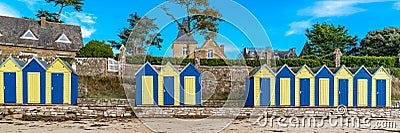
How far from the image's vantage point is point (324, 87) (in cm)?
1255

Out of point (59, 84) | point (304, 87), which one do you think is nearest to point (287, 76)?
point (304, 87)

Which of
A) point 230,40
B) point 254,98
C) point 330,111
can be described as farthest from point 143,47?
point 330,111

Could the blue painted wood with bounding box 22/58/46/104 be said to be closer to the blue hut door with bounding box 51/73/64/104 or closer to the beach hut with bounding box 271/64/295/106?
the blue hut door with bounding box 51/73/64/104

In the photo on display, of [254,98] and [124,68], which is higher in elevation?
[124,68]

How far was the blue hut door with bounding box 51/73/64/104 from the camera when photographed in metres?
11.8

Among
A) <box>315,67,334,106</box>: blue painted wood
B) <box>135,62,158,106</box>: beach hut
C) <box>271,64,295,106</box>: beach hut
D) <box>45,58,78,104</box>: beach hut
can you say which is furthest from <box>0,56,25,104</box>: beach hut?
<box>315,67,334,106</box>: blue painted wood

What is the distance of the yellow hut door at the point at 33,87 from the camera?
11.7m

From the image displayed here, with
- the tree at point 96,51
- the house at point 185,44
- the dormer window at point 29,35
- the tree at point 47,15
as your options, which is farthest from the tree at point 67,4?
the house at point 185,44

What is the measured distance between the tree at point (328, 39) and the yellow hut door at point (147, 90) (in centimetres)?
1721

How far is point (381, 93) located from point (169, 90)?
7.02 m

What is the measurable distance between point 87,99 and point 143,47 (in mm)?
2882

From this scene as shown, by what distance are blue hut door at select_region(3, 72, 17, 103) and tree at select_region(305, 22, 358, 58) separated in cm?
2030

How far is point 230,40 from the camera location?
8359mm

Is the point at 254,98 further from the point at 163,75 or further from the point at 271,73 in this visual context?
the point at 163,75
